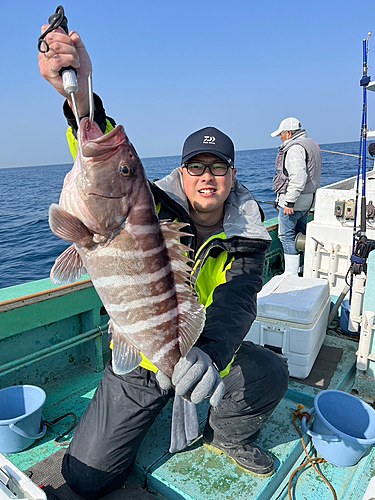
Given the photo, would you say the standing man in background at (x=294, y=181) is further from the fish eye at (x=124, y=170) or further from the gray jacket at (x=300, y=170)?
the fish eye at (x=124, y=170)

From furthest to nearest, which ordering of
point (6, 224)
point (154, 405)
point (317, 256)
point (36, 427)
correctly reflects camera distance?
point (6, 224) < point (317, 256) < point (36, 427) < point (154, 405)

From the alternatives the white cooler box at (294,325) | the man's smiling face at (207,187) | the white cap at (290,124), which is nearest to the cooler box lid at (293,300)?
the white cooler box at (294,325)

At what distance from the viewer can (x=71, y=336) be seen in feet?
12.9

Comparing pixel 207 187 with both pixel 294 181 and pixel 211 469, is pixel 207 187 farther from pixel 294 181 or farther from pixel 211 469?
pixel 294 181

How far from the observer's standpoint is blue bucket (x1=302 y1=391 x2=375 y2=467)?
2809 mm

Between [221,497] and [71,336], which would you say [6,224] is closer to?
[71,336]

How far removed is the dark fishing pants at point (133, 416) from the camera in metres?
2.56

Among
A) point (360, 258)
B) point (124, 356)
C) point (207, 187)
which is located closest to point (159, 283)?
point (124, 356)

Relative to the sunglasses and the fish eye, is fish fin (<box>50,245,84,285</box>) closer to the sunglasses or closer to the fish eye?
the fish eye

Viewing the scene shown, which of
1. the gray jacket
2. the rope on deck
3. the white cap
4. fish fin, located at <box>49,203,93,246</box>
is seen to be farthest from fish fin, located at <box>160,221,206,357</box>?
the white cap

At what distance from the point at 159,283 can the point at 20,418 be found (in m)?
1.76

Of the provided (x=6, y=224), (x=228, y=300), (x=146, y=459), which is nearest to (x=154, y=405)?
(x=146, y=459)


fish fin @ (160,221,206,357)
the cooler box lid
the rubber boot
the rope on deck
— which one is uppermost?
fish fin @ (160,221,206,357)

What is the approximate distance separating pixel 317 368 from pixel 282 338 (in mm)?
563
